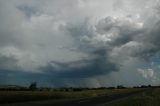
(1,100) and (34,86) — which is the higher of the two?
(34,86)

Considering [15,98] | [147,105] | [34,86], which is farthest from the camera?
[34,86]

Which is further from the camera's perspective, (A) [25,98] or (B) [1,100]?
(A) [25,98]

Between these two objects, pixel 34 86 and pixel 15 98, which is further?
pixel 34 86

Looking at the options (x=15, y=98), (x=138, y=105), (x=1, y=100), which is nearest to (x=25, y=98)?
(x=15, y=98)

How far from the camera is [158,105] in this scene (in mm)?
32219

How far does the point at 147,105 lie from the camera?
32.0m

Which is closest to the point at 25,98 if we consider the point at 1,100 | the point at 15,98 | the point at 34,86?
the point at 15,98

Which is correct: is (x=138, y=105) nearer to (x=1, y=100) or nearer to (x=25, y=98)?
(x=1, y=100)

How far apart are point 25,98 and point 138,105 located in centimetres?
1959

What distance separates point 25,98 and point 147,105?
20615 millimetres

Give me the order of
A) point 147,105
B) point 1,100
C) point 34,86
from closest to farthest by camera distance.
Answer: point 147,105
point 1,100
point 34,86

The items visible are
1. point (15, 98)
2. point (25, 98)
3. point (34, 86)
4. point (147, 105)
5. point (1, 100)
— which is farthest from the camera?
point (34, 86)

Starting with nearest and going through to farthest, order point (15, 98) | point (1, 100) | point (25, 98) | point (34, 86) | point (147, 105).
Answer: point (147, 105)
point (1, 100)
point (15, 98)
point (25, 98)
point (34, 86)

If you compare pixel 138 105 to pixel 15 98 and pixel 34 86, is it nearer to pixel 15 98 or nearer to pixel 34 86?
pixel 15 98
